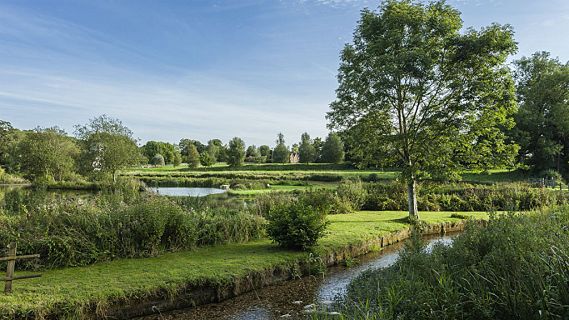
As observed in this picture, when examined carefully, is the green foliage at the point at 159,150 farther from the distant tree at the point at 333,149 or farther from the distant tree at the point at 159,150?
the distant tree at the point at 333,149

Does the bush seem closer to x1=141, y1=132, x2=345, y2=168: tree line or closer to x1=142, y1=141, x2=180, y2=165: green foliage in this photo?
x1=141, y1=132, x2=345, y2=168: tree line

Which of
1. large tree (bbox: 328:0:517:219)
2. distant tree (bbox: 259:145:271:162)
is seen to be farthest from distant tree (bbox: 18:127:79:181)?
distant tree (bbox: 259:145:271:162)

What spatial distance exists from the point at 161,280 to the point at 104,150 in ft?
120

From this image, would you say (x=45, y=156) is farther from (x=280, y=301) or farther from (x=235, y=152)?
(x=280, y=301)

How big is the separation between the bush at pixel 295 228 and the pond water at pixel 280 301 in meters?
1.11

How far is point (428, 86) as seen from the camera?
616 inches

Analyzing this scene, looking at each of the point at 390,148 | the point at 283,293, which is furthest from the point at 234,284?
the point at 390,148

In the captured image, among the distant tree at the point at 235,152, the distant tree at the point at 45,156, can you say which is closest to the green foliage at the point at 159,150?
the distant tree at the point at 235,152

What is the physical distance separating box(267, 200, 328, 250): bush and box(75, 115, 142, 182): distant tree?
33730 mm

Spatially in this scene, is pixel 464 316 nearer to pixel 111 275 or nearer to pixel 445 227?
pixel 111 275

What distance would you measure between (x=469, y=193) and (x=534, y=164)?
2650 cm

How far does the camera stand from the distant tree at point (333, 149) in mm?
71625

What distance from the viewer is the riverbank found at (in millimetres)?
6668

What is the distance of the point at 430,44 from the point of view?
15.2 m
